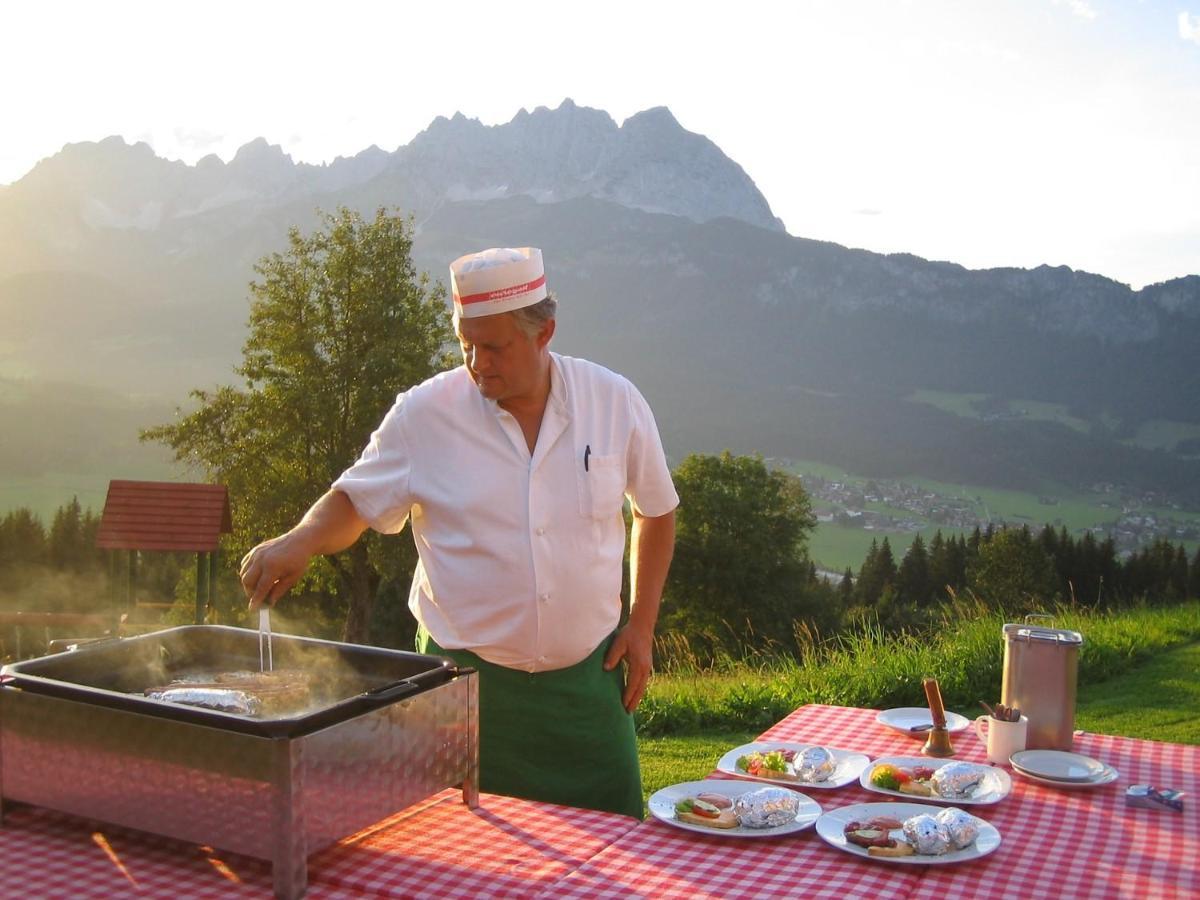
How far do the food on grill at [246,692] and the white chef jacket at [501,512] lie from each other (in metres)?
0.45

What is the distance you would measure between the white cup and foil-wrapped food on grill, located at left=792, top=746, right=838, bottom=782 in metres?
0.37

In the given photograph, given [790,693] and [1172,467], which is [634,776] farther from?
[1172,467]

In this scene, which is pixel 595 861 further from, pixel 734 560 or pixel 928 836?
pixel 734 560

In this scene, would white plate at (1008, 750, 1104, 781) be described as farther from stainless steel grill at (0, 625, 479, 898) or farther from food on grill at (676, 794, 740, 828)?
stainless steel grill at (0, 625, 479, 898)

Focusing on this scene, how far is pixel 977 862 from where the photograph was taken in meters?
1.84

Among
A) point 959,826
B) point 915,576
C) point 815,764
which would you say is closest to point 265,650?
point 815,764

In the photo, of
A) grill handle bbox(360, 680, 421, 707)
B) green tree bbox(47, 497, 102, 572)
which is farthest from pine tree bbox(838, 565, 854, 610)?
grill handle bbox(360, 680, 421, 707)

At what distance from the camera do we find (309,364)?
26.0 metres

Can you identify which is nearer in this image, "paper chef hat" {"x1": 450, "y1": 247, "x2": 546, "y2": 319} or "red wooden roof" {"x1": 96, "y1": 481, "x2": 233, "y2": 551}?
"paper chef hat" {"x1": 450, "y1": 247, "x2": 546, "y2": 319}

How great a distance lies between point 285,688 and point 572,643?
748mm

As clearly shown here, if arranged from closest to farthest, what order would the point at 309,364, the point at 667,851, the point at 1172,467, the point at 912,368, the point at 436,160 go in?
the point at 667,851 < the point at 309,364 < the point at 1172,467 < the point at 912,368 < the point at 436,160

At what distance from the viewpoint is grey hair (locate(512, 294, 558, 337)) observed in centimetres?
242

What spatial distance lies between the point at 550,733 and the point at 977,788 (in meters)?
1.00

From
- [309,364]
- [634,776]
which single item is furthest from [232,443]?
[634,776]
